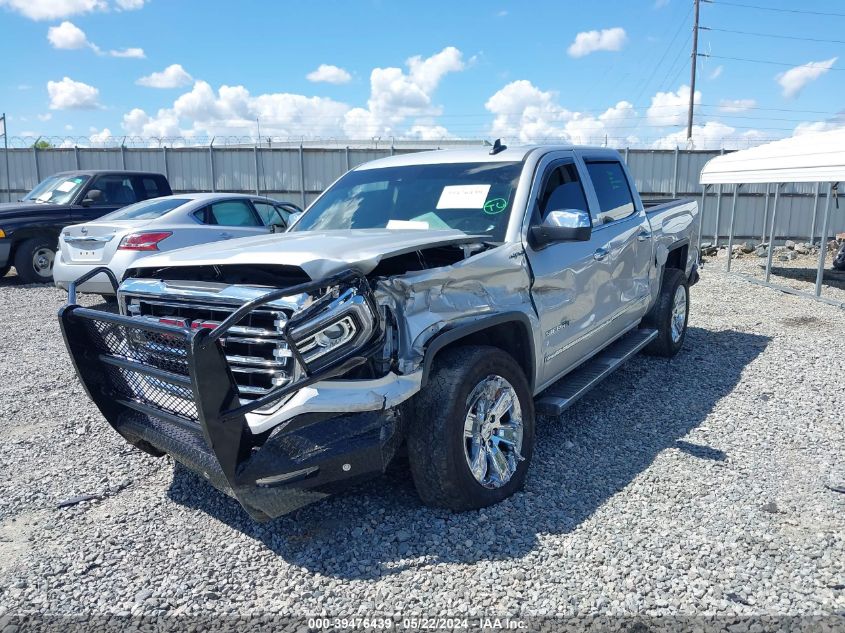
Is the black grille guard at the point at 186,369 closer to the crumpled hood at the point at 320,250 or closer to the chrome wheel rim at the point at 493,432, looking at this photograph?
the crumpled hood at the point at 320,250

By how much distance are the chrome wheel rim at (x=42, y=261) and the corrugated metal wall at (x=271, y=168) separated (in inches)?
345

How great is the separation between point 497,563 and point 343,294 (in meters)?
1.41

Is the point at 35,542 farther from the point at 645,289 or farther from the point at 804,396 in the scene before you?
the point at 804,396

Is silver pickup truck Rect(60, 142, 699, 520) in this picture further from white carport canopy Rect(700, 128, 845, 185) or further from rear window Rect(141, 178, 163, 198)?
rear window Rect(141, 178, 163, 198)

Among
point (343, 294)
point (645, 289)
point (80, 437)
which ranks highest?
point (343, 294)

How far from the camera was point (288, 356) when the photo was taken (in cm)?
279

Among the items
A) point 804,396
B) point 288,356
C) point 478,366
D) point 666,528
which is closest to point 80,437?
point 288,356

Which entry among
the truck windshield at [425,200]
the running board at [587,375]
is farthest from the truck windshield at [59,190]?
the running board at [587,375]

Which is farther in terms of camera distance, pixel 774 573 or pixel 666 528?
pixel 666 528

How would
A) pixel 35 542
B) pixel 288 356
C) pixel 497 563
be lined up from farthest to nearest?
pixel 35 542, pixel 497 563, pixel 288 356

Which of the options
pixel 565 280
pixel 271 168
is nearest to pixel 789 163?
Answer: pixel 565 280

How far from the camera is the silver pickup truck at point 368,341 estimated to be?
277 centimetres

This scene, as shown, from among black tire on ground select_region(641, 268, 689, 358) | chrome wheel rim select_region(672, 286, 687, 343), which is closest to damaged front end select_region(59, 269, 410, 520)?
black tire on ground select_region(641, 268, 689, 358)

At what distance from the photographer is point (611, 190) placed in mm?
5391
